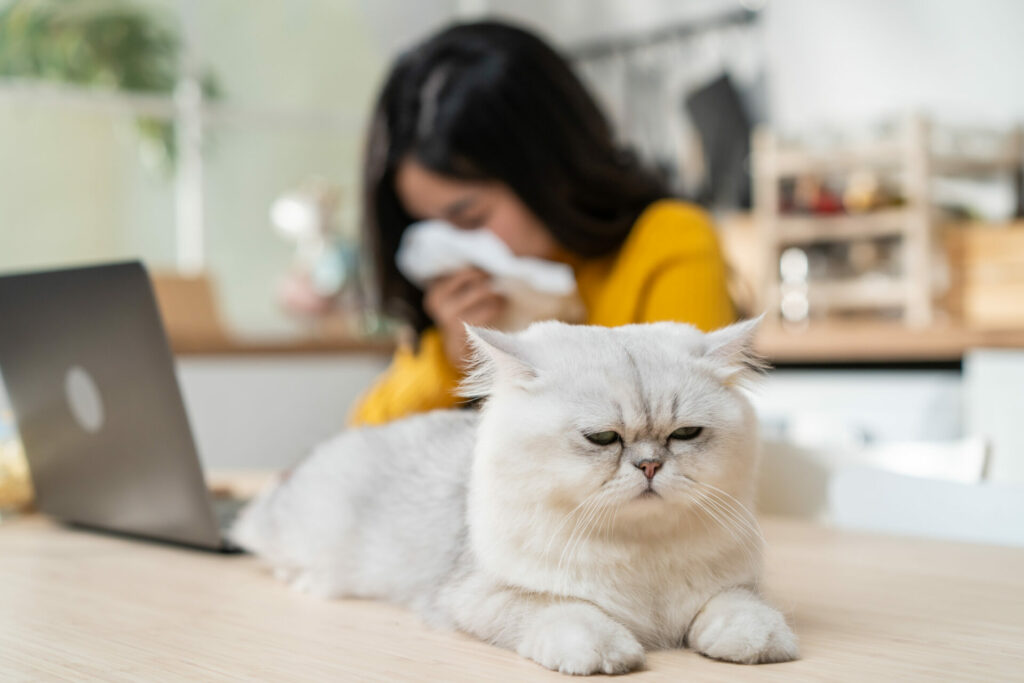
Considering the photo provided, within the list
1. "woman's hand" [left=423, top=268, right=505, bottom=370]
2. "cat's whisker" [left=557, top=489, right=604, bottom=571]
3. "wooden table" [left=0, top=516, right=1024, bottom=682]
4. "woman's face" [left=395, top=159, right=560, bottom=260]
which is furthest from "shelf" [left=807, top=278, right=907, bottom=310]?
"cat's whisker" [left=557, top=489, right=604, bottom=571]

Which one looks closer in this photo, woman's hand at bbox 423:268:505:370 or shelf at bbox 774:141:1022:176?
woman's hand at bbox 423:268:505:370

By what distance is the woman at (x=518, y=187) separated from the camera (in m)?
1.61

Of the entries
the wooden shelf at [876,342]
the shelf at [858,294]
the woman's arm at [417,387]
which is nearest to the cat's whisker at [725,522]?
the woman's arm at [417,387]

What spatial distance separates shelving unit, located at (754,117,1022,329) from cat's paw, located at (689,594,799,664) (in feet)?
8.16

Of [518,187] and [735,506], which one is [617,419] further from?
[518,187]

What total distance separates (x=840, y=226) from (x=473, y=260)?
2058 millimetres

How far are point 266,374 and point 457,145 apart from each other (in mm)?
1874

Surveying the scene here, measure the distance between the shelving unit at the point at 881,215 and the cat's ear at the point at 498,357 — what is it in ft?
8.30

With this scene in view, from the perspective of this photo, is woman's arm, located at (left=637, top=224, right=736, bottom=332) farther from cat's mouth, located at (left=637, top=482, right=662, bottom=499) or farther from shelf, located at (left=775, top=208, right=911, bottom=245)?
shelf, located at (left=775, top=208, right=911, bottom=245)

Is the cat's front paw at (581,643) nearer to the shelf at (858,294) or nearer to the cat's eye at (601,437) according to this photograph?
the cat's eye at (601,437)

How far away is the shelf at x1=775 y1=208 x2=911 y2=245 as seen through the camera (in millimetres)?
3070

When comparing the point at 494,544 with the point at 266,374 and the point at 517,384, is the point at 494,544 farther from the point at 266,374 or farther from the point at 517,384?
the point at 266,374

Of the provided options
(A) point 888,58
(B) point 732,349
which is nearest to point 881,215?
(A) point 888,58

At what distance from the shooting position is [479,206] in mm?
1659
